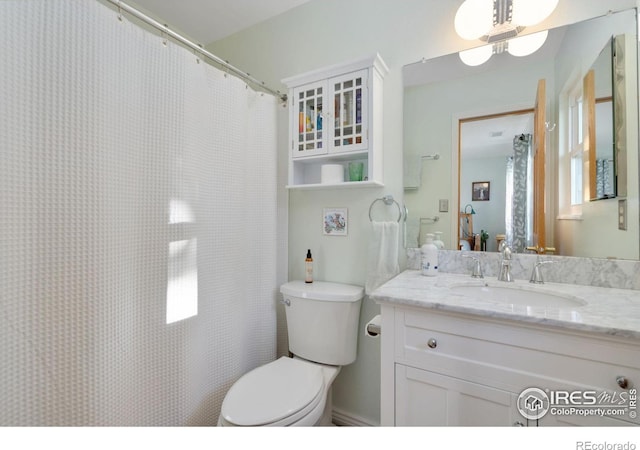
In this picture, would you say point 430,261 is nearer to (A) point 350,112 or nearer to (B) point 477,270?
(B) point 477,270

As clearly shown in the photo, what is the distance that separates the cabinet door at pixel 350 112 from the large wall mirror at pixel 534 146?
0.78ft

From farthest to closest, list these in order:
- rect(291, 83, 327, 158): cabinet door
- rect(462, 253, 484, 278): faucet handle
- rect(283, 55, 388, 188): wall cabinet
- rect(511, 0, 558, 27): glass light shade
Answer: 1. rect(291, 83, 327, 158): cabinet door
2. rect(283, 55, 388, 188): wall cabinet
3. rect(462, 253, 484, 278): faucet handle
4. rect(511, 0, 558, 27): glass light shade

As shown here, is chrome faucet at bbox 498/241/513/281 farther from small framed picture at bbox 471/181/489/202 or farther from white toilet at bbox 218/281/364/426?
white toilet at bbox 218/281/364/426

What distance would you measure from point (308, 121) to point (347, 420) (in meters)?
1.68

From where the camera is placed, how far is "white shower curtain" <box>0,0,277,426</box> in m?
0.82

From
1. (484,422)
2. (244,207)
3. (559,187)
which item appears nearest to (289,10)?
(244,207)

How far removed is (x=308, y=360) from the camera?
4.87 feet

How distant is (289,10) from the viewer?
1.78 m

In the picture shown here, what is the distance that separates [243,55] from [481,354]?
2.19m

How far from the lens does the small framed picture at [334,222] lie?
1.60 m

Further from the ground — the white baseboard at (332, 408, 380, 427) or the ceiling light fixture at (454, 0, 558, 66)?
the ceiling light fixture at (454, 0, 558, 66)

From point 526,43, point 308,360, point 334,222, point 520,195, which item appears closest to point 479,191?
point 520,195

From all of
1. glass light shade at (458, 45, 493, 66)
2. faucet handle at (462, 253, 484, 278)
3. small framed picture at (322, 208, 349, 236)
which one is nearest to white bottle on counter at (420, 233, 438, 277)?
faucet handle at (462, 253, 484, 278)

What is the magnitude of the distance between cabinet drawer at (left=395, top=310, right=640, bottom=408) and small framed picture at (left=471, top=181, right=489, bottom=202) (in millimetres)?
664
